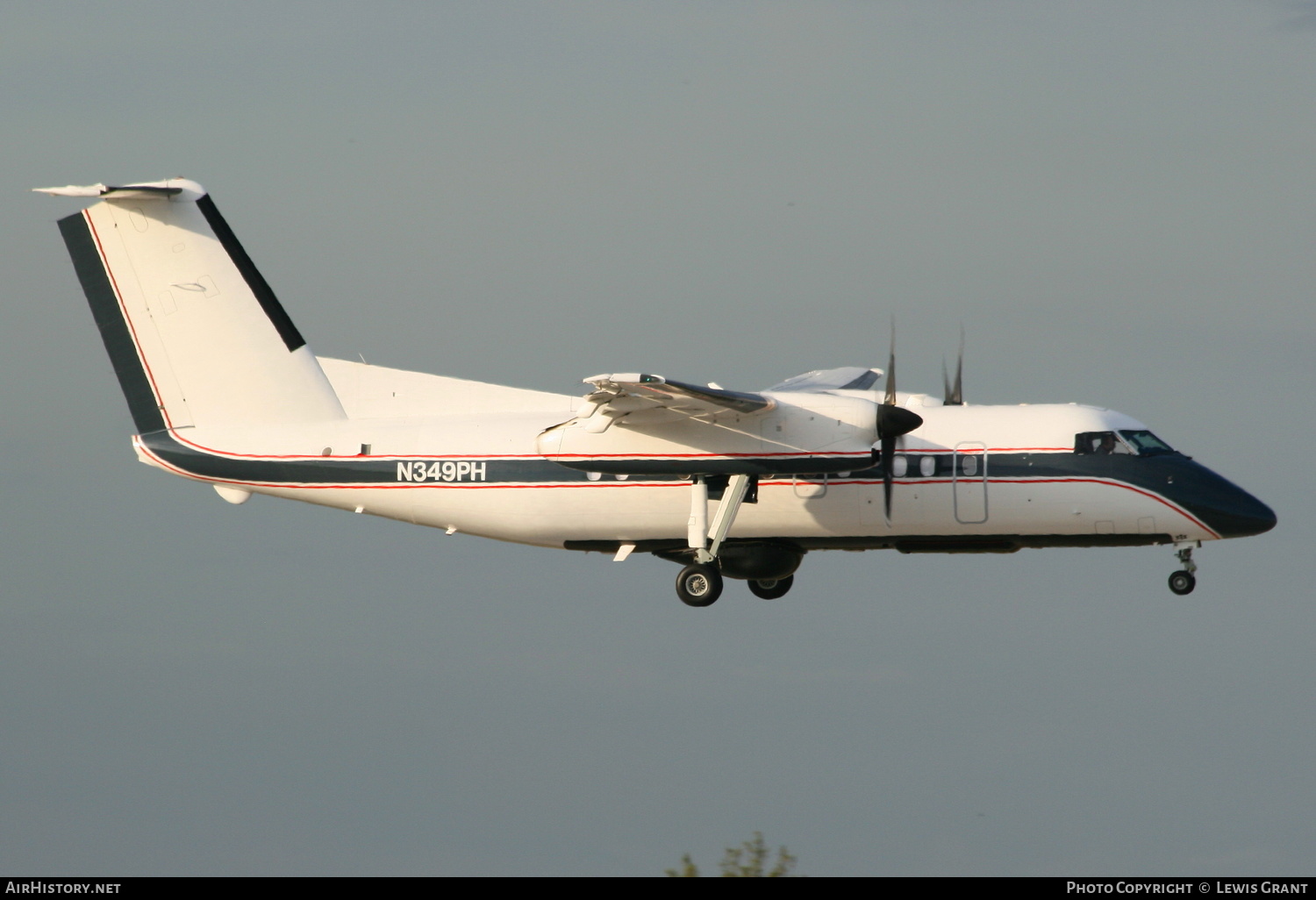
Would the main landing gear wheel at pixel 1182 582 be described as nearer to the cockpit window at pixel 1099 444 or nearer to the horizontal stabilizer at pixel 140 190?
the cockpit window at pixel 1099 444

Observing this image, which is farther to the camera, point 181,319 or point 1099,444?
point 181,319

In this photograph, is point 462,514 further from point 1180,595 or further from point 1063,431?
point 1180,595

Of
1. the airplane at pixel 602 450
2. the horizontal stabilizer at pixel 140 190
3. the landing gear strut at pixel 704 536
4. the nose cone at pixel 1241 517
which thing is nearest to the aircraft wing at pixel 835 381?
the airplane at pixel 602 450

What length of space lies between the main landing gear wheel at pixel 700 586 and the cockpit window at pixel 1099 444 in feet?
16.4

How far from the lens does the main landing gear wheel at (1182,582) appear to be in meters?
19.8

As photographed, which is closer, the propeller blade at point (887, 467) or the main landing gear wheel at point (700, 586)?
the propeller blade at point (887, 467)

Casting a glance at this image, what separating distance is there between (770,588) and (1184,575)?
565 centimetres

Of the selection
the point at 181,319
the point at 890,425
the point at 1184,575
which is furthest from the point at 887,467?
the point at 181,319

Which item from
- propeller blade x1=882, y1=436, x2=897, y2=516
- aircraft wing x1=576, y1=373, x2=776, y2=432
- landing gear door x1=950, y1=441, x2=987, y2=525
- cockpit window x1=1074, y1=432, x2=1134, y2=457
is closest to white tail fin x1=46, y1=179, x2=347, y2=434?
aircraft wing x1=576, y1=373, x2=776, y2=432

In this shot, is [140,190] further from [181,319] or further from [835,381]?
[835,381]

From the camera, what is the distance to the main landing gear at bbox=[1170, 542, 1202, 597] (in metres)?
19.6

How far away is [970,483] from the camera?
19.2 meters

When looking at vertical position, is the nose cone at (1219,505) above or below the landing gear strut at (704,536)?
above

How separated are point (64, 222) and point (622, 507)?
28.4 feet
